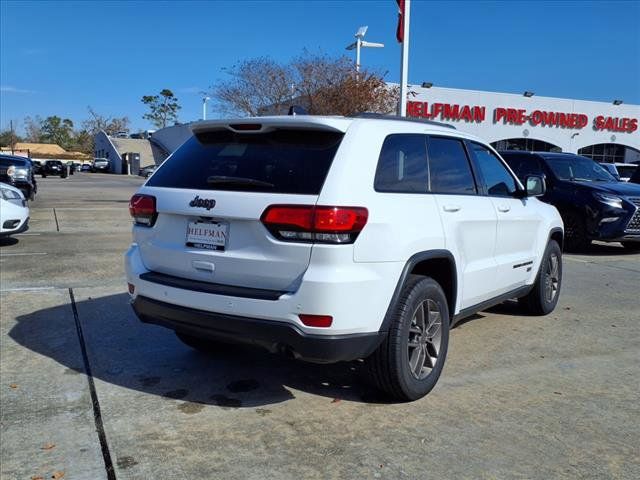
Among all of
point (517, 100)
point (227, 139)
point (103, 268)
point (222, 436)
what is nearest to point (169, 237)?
point (227, 139)

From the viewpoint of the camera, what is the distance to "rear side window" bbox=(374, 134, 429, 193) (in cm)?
367

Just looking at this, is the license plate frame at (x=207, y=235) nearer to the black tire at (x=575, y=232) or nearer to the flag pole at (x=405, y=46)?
the black tire at (x=575, y=232)

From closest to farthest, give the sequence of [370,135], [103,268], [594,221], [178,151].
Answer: [370,135], [178,151], [103,268], [594,221]

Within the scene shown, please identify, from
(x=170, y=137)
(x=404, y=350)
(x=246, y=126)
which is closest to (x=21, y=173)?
(x=246, y=126)

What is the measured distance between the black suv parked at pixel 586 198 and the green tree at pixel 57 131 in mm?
137672

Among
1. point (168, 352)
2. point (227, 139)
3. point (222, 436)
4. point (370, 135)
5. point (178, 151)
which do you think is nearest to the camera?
point (222, 436)

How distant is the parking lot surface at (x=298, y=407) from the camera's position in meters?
3.11

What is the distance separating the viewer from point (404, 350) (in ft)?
12.1

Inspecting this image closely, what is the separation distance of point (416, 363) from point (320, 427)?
2.63 ft

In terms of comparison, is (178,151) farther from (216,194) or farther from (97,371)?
(97,371)

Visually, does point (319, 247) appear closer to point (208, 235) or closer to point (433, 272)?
point (208, 235)

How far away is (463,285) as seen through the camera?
14.3 feet

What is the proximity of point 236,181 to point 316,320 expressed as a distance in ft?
3.20

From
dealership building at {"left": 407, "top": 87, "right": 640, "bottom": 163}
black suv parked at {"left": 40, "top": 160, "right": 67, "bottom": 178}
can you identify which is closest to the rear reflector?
dealership building at {"left": 407, "top": 87, "right": 640, "bottom": 163}
